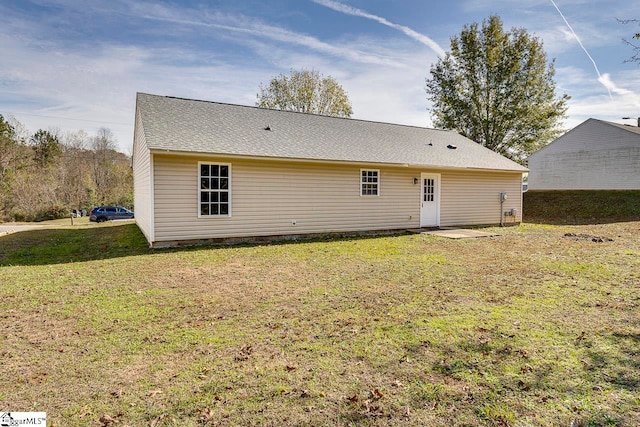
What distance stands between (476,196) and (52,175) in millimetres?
31263

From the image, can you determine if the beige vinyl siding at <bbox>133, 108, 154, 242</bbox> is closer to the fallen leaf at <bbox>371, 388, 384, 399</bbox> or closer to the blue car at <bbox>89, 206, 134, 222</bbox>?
the fallen leaf at <bbox>371, 388, 384, 399</bbox>

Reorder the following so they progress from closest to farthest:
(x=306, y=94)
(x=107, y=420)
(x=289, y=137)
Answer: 1. (x=107, y=420)
2. (x=289, y=137)
3. (x=306, y=94)

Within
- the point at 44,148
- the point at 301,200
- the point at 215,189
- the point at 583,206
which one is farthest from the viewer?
the point at 44,148

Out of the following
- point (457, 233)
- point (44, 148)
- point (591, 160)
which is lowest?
point (457, 233)

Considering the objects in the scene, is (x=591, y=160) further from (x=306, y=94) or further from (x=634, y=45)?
(x=306, y=94)

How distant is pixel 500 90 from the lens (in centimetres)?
2689

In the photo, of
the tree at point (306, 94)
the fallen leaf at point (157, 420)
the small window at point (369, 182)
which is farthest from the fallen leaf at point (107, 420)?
the tree at point (306, 94)

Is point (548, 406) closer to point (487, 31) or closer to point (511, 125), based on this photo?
point (511, 125)

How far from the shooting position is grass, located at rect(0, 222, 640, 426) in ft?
8.32

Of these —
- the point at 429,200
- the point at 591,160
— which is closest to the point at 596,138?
the point at 591,160

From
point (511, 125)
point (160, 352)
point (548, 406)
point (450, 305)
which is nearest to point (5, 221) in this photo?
point (160, 352)

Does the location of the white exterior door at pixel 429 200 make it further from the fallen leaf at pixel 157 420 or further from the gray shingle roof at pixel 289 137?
the fallen leaf at pixel 157 420

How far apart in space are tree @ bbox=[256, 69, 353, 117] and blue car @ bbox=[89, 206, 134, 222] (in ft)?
50.2

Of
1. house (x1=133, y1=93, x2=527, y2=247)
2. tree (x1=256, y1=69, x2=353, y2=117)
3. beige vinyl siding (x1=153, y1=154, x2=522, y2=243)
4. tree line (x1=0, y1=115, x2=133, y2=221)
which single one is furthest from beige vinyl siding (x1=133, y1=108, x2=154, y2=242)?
tree (x1=256, y1=69, x2=353, y2=117)
